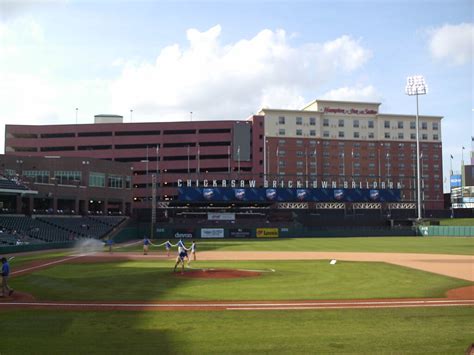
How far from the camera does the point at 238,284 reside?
27.7 metres

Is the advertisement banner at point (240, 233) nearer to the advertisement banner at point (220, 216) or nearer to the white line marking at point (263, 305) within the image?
the advertisement banner at point (220, 216)

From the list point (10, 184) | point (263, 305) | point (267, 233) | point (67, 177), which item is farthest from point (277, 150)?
point (263, 305)

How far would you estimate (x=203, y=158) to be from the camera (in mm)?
127375

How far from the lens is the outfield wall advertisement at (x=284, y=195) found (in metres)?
94.1

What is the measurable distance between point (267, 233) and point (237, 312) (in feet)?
246

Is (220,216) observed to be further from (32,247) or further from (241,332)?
(241,332)

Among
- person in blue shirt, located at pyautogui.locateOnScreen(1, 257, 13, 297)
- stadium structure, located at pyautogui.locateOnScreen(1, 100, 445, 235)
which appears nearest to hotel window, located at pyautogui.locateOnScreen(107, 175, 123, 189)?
stadium structure, located at pyautogui.locateOnScreen(1, 100, 445, 235)

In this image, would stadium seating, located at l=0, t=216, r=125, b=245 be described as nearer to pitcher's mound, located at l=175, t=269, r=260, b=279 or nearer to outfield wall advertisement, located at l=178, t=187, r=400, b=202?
outfield wall advertisement, located at l=178, t=187, r=400, b=202

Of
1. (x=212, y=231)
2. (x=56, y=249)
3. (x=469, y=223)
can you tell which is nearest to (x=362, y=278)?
(x=56, y=249)

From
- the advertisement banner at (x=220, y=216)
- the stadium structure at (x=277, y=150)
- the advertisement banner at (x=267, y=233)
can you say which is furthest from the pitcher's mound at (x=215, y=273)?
the stadium structure at (x=277, y=150)

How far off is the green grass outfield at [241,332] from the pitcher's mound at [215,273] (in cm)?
1170

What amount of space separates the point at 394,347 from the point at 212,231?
7920cm

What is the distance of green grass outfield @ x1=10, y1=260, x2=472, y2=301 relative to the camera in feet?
78.2

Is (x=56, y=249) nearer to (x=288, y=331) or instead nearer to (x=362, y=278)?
(x=362, y=278)
